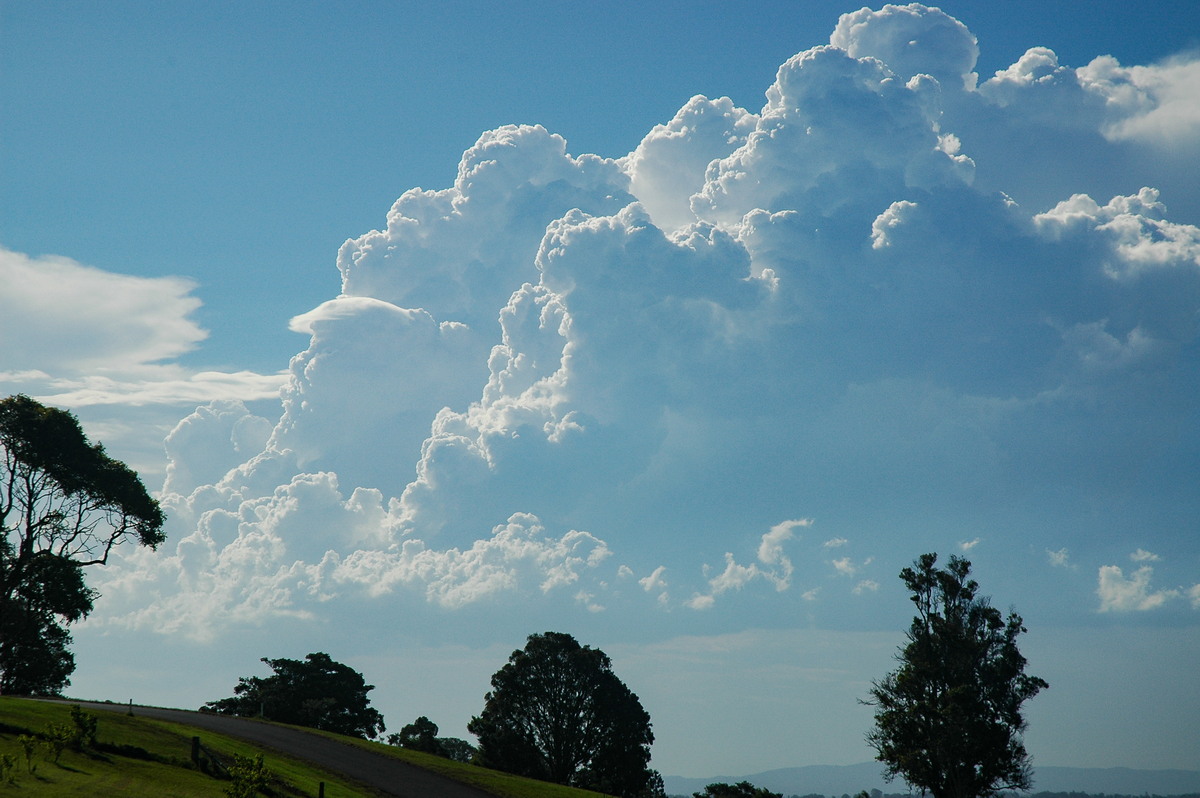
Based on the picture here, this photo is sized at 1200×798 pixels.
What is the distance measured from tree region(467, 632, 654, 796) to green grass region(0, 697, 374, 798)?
37.5 metres

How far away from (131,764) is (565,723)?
51.3 m

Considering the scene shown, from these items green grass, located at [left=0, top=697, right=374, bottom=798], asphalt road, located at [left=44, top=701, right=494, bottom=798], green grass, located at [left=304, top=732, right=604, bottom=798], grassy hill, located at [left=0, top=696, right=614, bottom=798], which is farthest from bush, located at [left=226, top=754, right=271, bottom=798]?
green grass, located at [left=304, top=732, right=604, bottom=798]

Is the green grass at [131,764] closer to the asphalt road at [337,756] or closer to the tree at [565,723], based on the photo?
the asphalt road at [337,756]

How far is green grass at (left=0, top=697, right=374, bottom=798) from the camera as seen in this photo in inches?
1235

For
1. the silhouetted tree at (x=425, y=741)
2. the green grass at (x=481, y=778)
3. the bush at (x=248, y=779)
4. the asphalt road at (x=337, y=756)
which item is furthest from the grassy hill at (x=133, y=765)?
the silhouetted tree at (x=425, y=741)

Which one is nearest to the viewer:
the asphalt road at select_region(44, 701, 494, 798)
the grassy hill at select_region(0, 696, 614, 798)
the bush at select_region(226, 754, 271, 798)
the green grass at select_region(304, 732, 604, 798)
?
the bush at select_region(226, 754, 271, 798)

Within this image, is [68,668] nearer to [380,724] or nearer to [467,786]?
[380,724]

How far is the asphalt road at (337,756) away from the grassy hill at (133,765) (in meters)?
1.62

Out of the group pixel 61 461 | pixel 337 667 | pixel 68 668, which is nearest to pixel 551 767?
pixel 337 667

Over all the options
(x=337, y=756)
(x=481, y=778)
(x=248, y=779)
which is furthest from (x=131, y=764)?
(x=481, y=778)

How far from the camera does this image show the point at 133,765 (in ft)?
119

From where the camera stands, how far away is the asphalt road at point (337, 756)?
46.4m

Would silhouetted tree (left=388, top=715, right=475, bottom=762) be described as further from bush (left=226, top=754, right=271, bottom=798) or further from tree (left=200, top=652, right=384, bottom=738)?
bush (left=226, top=754, right=271, bottom=798)

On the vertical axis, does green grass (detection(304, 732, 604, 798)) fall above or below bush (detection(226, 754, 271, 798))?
below
